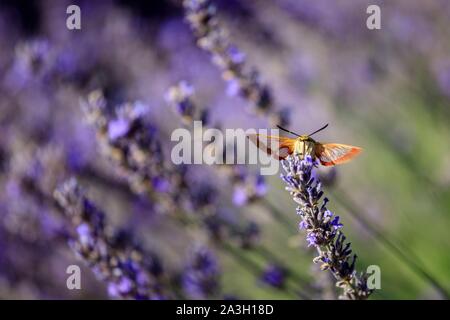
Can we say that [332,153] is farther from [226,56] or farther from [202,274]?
[202,274]

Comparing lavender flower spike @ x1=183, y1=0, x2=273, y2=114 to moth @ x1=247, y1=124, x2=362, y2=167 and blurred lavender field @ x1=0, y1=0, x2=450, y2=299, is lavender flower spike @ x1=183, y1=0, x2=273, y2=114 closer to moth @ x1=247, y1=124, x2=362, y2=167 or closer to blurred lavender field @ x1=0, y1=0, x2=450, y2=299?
blurred lavender field @ x1=0, y1=0, x2=450, y2=299

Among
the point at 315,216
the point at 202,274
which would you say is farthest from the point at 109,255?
the point at 315,216

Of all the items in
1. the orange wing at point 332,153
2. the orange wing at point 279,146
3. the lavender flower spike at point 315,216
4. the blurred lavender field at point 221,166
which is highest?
the blurred lavender field at point 221,166

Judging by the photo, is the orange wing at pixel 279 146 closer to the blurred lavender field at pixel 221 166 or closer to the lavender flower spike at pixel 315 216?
the lavender flower spike at pixel 315 216

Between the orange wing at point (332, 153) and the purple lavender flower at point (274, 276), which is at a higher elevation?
the orange wing at point (332, 153)

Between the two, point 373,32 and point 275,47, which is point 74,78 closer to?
point 275,47

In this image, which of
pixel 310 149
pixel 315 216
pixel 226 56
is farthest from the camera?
pixel 226 56

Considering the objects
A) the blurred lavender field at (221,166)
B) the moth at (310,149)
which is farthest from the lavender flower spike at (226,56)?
the moth at (310,149)
